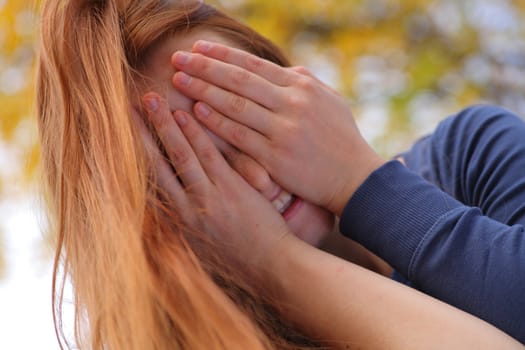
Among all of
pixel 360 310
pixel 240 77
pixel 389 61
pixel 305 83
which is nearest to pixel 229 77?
pixel 240 77

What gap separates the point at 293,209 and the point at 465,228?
236 mm

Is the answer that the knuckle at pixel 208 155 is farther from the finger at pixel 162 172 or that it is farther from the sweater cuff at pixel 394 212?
the sweater cuff at pixel 394 212

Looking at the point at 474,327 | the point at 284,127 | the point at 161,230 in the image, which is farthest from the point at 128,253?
the point at 474,327

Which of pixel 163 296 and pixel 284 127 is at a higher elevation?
pixel 284 127

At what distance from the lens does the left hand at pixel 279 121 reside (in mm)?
924

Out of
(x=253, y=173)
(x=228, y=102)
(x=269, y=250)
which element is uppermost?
(x=228, y=102)

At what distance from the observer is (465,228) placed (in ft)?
2.91

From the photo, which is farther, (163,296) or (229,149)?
(229,149)

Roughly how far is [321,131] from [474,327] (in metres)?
0.33

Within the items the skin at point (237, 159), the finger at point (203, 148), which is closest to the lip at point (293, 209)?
the skin at point (237, 159)

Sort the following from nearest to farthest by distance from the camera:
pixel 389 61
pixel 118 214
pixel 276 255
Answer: pixel 118 214 < pixel 276 255 < pixel 389 61

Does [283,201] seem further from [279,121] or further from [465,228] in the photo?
[465,228]

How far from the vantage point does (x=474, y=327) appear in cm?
81

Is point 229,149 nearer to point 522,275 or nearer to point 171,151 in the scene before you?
point 171,151
